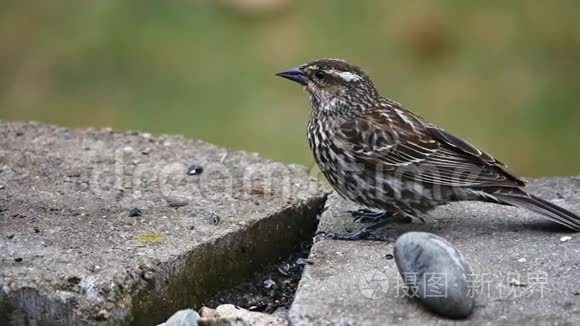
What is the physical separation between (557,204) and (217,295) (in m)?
2.10

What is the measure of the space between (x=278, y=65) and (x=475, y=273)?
5166 millimetres

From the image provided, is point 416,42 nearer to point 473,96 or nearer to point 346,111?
point 473,96

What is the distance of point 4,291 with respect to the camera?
5371mm

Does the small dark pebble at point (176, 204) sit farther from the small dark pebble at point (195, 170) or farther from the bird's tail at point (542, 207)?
the bird's tail at point (542, 207)

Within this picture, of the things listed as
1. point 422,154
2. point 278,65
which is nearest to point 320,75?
point 422,154

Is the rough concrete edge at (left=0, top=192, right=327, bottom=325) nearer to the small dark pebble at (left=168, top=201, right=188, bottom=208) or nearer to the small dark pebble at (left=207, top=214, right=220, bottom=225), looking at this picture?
the small dark pebble at (left=207, top=214, right=220, bottom=225)

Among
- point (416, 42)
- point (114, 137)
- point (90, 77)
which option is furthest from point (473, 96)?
point (114, 137)

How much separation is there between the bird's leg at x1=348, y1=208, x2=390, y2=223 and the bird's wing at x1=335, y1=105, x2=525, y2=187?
335 millimetres

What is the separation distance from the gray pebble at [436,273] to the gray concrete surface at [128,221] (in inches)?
48.1

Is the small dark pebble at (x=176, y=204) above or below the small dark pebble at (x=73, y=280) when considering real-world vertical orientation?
above

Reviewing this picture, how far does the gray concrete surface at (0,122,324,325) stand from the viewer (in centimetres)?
545
